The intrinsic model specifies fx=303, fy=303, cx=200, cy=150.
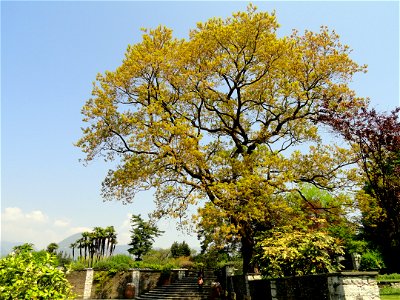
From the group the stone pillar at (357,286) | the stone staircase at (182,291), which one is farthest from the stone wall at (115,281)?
the stone pillar at (357,286)

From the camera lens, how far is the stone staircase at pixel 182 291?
19641 mm

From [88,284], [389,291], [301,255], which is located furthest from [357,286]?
[88,284]

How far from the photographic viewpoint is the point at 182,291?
2078cm

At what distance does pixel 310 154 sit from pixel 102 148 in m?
11.6

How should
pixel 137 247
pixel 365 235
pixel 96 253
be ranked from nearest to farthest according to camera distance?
pixel 365 235, pixel 96 253, pixel 137 247

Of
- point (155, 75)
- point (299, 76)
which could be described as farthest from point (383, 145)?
point (155, 75)

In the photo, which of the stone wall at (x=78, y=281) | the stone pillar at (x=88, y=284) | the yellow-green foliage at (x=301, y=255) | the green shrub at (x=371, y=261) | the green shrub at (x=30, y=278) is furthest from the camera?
the green shrub at (x=371, y=261)

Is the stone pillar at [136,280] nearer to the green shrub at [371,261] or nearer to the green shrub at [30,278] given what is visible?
the green shrub at [30,278]

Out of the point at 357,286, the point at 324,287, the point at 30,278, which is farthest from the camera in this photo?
the point at 324,287

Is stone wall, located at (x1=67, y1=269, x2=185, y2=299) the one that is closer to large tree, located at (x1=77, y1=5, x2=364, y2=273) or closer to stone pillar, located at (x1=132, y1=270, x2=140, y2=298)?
stone pillar, located at (x1=132, y1=270, x2=140, y2=298)

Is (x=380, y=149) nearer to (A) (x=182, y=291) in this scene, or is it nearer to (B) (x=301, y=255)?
(B) (x=301, y=255)

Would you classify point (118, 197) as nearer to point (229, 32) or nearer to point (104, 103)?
point (104, 103)

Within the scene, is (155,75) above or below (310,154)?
above

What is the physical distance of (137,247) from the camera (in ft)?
161
